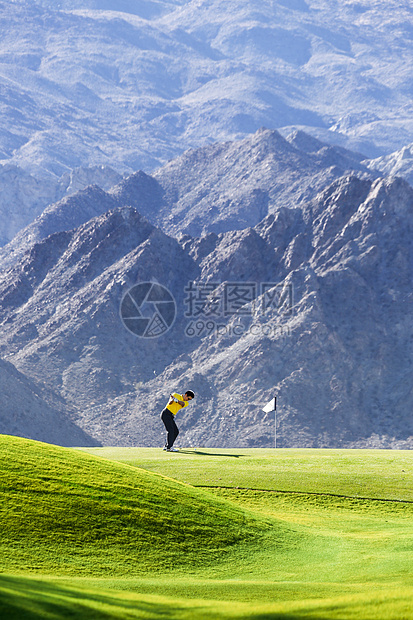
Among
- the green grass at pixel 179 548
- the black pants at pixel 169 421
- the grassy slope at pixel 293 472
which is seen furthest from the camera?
the black pants at pixel 169 421

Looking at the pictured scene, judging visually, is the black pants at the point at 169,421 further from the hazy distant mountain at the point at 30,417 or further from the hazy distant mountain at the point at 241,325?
the hazy distant mountain at the point at 241,325

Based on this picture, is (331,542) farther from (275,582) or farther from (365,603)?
(365,603)

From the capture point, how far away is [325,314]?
112000mm

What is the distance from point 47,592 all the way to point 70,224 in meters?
171

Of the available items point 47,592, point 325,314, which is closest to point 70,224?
Result: point 325,314

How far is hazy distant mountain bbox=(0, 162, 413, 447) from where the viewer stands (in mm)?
101062

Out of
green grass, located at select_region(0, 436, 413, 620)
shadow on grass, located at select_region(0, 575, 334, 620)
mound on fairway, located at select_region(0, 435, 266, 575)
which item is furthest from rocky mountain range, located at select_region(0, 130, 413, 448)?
shadow on grass, located at select_region(0, 575, 334, 620)

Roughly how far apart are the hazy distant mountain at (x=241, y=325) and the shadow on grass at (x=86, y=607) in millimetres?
85775

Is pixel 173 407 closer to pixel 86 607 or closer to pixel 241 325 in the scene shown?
pixel 86 607

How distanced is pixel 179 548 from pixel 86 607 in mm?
5894

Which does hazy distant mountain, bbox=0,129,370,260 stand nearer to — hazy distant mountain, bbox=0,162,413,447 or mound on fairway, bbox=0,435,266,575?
hazy distant mountain, bbox=0,162,413,447

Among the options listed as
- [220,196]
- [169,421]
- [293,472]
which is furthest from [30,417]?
[220,196]

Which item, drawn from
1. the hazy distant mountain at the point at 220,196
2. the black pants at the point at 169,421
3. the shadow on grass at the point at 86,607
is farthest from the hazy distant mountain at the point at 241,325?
the shadow on grass at the point at 86,607

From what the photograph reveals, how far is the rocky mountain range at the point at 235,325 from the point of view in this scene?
10088 cm
